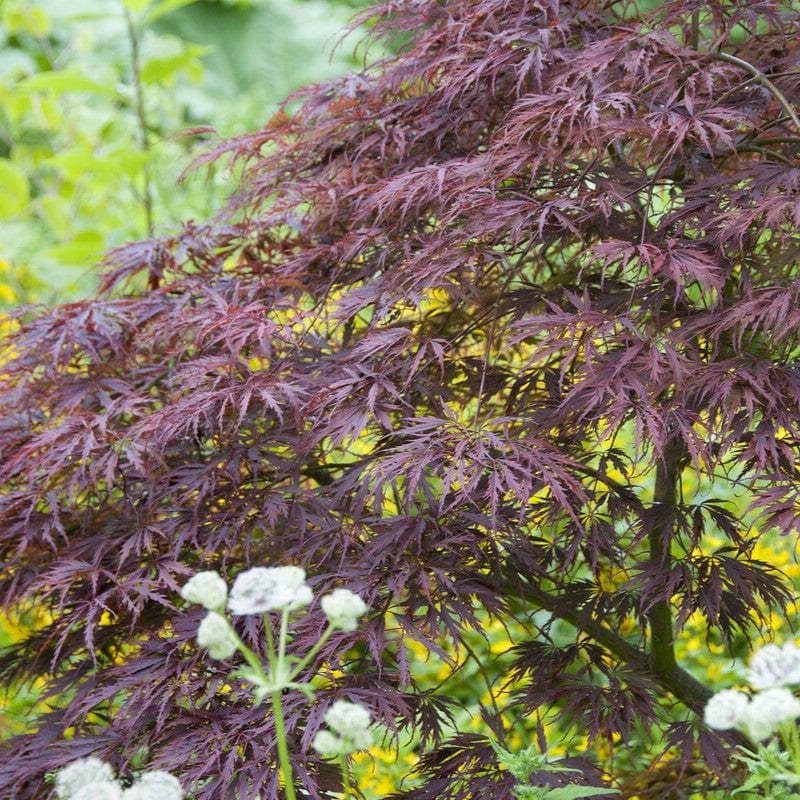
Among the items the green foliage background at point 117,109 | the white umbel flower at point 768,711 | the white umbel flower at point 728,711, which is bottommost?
the green foliage background at point 117,109

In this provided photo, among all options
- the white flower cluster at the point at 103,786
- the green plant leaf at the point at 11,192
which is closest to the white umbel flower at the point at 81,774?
the white flower cluster at the point at 103,786

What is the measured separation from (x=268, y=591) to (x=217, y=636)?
0.23 feet

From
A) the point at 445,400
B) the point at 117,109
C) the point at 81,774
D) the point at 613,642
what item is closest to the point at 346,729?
the point at 81,774

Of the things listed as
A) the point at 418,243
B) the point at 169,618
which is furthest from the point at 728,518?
the point at 169,618

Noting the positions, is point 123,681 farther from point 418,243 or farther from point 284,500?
point 418,243

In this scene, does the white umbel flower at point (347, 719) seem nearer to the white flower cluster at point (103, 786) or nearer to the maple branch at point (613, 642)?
the white flower cluster at point (103, 786)

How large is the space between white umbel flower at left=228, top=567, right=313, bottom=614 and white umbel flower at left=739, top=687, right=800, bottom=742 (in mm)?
443

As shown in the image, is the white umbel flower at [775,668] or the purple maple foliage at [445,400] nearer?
the white umbel flower at [775,668]

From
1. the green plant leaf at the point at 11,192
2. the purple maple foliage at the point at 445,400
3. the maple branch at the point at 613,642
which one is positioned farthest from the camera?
the green plant leaf at the point at 11,192

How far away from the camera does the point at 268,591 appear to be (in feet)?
3.24

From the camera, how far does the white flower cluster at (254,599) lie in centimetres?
95

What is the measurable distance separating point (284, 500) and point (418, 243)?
1.62 ft

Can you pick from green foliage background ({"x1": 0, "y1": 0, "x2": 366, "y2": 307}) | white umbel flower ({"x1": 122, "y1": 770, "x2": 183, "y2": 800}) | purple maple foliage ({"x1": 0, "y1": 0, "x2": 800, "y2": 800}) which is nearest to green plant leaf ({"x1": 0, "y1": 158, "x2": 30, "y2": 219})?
green foliage background ({"x1": 0, "y1": 0, "x2": 366, "y2": 307})

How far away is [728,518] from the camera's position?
1.56 meters
